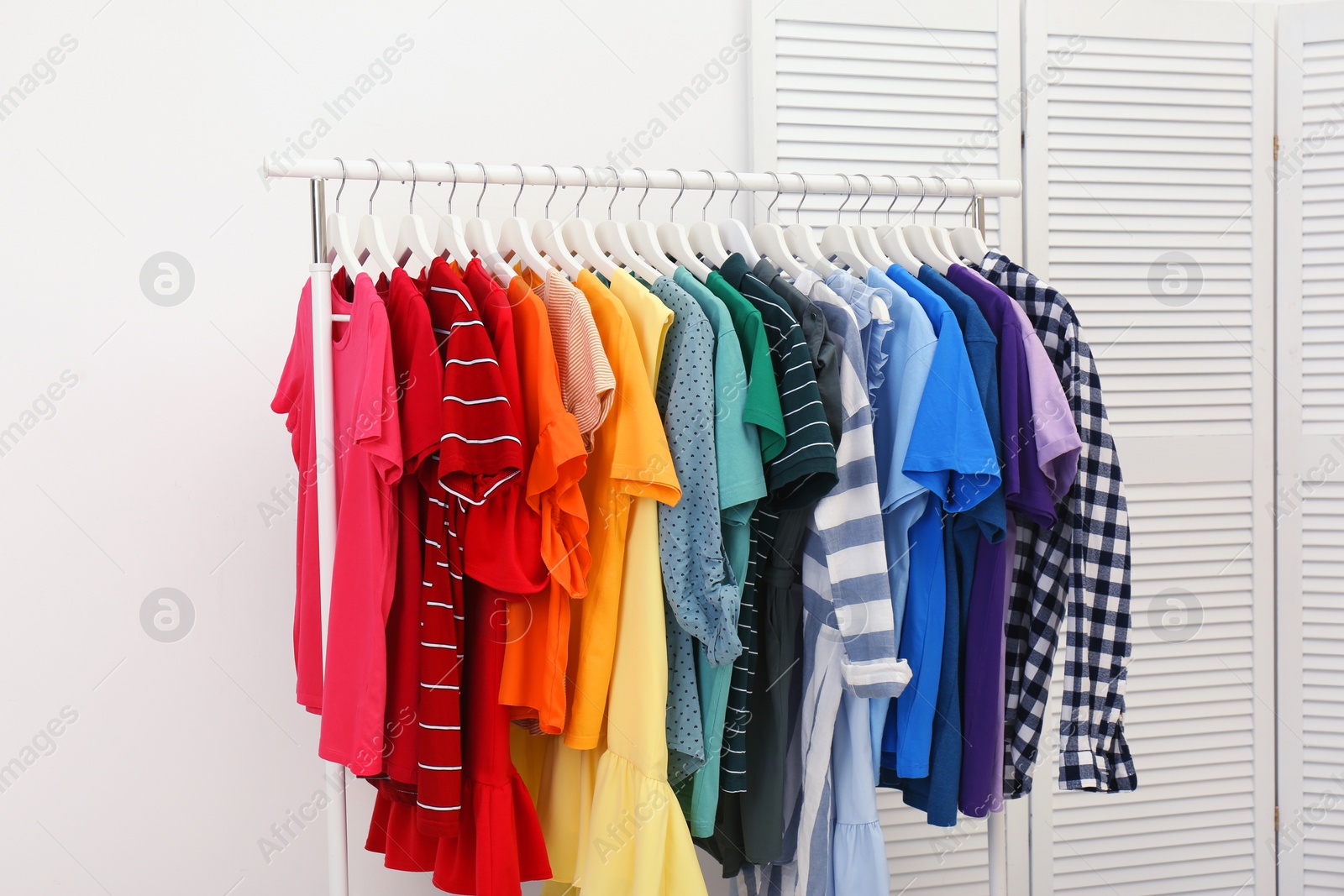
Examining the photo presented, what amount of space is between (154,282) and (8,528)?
23.5 inches

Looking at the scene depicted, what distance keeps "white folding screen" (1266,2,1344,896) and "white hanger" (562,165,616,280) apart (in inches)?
72.2

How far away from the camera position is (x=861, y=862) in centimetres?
149

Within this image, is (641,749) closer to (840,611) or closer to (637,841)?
(637,841)

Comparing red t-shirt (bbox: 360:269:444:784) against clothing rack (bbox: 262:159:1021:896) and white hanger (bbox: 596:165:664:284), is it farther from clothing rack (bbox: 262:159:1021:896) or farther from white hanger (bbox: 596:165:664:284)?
white hanger (bbox: 596:165:664:284)

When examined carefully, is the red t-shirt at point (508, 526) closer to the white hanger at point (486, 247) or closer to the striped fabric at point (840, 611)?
the white hanger at point (486, 247)

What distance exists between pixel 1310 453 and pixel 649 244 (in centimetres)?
186

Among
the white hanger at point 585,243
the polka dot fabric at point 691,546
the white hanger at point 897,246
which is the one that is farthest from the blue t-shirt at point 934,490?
the white hanger at point 585,243

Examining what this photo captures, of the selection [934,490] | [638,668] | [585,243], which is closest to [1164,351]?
[934,490]

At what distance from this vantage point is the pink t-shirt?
1.31 meters

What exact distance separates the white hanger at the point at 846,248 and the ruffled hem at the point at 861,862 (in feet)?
3.14

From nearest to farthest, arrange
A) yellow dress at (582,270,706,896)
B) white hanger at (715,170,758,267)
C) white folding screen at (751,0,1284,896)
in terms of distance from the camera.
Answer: yellow dress at (582,270,706,896) < white hanger at (715,170,758,267) < white folding screen at (751,0,1284,896)

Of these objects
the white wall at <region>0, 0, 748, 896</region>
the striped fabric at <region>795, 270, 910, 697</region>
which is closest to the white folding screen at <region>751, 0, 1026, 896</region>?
the white wall at <region>0, 0, 748, 896</region>

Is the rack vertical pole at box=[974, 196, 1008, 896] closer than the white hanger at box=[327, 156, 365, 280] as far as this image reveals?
No

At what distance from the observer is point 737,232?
1653mm
